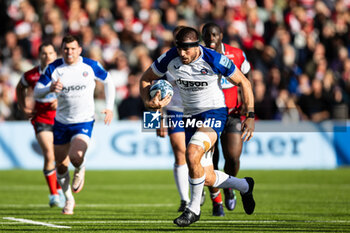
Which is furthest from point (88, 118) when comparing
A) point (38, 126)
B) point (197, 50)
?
point (197, 50)

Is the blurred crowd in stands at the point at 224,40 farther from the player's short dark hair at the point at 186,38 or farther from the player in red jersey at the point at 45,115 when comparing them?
the player's short dark hair at the point at 186,38

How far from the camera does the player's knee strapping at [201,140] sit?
8586mm

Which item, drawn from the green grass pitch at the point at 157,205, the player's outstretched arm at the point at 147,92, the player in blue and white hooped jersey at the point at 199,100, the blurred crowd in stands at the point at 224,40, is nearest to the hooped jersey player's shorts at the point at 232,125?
the green grass pitch at the point at 157,205

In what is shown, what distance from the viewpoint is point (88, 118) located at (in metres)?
10.9

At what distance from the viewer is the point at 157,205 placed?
11898mm

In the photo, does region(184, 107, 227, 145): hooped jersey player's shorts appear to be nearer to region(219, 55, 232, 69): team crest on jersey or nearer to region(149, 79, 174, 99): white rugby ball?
region(149, 79, 174, 99): white rugby ball

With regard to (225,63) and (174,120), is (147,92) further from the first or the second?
(174,120)

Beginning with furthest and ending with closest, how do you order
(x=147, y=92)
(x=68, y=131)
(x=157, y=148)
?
1. (x=157, y=148)
2. (x=68, y=131)
3. (x=147, y=92)

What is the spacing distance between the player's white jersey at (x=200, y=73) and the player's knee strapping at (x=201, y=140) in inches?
21.2

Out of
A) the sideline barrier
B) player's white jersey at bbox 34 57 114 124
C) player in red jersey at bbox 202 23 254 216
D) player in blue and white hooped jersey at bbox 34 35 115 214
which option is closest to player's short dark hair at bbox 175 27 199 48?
player in red jersey at bbox 202 23 254 216

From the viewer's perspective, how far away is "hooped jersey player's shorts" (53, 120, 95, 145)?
10781mm

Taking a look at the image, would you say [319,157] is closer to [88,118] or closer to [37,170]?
[37,170]

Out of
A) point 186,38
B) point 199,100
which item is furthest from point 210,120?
point 186,38

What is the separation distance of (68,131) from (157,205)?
2.17 metres
